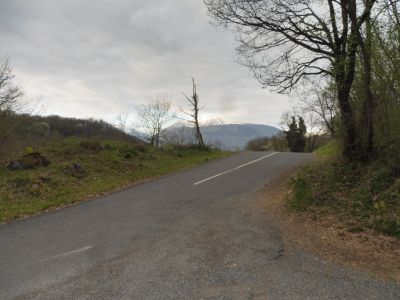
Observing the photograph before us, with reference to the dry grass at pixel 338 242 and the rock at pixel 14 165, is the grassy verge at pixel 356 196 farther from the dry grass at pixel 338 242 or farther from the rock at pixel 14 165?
the rock at pixel 14 165

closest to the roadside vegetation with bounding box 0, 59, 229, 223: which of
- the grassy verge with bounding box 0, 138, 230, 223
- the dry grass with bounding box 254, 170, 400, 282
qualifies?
the grassy verge with bounding box 0, 138, 230, 223

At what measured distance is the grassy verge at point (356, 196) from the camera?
665 centimetres

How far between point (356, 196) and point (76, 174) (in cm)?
1160

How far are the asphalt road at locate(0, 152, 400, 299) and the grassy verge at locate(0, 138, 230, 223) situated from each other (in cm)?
216

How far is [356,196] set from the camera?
825 cm

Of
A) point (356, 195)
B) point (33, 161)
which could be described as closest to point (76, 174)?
point (33, 161)

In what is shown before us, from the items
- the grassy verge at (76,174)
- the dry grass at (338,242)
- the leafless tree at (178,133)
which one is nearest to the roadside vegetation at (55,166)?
the grassy verge at (76,174)

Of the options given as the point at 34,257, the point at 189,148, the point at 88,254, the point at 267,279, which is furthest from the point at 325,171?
the point at 189,148

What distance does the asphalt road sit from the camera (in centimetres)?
442

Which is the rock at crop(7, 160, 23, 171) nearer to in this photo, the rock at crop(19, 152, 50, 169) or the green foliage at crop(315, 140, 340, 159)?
the rock at crop(19, 152, 50, 169)

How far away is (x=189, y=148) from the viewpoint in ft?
88.6

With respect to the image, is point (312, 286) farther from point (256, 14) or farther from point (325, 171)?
point (256, 14)

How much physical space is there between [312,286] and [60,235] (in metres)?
5.55

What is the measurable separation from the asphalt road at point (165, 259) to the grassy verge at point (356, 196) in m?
1.51
